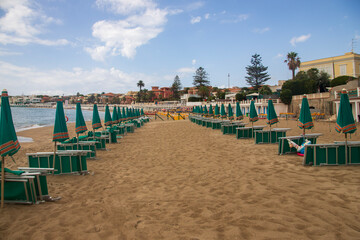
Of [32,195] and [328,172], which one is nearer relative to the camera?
[32,195]

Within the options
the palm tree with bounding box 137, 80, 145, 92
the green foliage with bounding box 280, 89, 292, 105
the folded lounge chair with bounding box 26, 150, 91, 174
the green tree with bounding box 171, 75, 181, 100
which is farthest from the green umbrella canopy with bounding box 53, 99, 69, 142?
the palm tree with bounding box 137, 80, 145, 92

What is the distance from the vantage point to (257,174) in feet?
20.4

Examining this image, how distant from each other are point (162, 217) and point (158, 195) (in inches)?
43.1

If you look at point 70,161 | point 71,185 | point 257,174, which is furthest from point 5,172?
point 257,174

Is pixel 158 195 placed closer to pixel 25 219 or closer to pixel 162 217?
pixel 162 217

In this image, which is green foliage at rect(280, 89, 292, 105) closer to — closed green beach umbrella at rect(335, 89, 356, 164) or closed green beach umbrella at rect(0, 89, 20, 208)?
closed green beach umbrella at rect(335, 89, 356, 164)

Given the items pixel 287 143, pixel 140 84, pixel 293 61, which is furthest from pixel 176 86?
pixel 287 143

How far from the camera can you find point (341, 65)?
1695 inches

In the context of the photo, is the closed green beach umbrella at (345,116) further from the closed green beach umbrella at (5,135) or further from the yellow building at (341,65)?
the yellow building at (341,65)

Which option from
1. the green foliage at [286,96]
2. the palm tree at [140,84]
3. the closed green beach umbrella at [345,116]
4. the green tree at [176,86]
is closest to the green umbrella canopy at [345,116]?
the closed green beach umbrella at [345,116]

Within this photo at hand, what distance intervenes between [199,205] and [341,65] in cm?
5068

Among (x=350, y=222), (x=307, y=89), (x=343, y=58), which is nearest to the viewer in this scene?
(x=350, y=222)

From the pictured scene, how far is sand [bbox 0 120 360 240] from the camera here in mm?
3336

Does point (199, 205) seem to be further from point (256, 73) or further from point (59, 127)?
point (256, 73)
